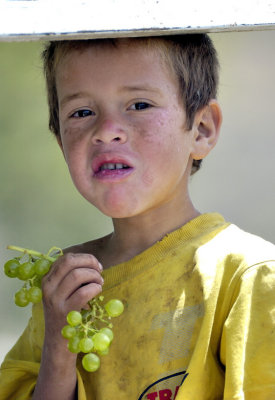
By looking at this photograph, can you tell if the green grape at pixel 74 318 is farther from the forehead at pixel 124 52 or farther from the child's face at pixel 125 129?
the forehead at pixel 124 52

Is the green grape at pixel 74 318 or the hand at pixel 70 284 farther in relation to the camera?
the hand at pixel 70 284

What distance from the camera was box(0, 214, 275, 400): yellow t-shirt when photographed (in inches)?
63.7

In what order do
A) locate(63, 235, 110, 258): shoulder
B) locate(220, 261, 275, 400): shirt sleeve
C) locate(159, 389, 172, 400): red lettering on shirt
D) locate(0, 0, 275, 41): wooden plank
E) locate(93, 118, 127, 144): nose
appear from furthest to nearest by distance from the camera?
locate(63, 235, 110, 258): shoulder
locate(93, 118, 127, 144): nose
locate(159, 389, 172, 400): red lettering on shirt
locate(220, 261, 275, 400): shirt sleeve
locate(0, 0, 275, 41): wooden plank

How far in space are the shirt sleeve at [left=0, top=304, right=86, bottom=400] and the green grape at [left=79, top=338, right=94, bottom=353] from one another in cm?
43

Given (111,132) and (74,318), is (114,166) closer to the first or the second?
(111,132)

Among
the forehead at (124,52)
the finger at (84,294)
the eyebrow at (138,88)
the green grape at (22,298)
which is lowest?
the finger at (84,294)

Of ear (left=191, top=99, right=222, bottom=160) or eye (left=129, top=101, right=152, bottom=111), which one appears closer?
eye (left=129, top=101, right=152, bottom=111)

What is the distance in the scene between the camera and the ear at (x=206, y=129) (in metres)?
2.03

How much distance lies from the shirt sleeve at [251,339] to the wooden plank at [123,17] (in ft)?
1.81

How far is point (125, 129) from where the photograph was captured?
1.84 m

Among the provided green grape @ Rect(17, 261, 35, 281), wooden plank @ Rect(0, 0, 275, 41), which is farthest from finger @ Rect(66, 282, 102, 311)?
wooden plank @ Rect(0, 0, 275, 41)

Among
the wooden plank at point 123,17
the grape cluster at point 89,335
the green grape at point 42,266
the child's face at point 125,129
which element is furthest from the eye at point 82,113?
the wooden plank at point 123,17

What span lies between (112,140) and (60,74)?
28cm

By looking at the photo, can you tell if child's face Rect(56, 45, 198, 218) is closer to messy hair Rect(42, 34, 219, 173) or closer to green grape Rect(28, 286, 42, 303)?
messy hair Rect(42, 34, 219, 173)
